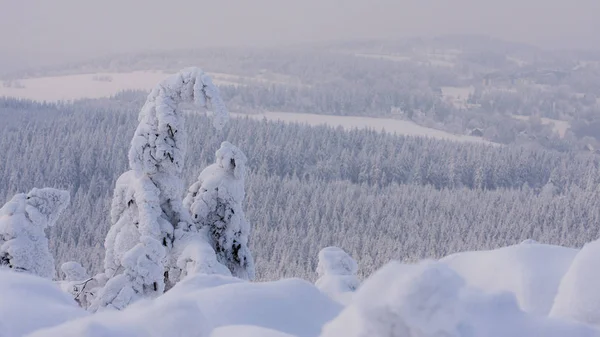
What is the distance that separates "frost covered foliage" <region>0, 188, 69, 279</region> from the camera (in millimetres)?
10953

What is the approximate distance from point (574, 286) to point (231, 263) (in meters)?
8.85

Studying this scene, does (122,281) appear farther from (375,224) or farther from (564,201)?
(564,201)

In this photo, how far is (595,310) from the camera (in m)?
5.35

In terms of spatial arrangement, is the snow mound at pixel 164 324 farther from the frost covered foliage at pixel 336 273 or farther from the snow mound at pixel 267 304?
the frost covered foliage at pixel 336 273

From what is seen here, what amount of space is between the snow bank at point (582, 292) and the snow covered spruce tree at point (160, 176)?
7.67 m

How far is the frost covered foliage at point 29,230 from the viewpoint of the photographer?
35.9ft

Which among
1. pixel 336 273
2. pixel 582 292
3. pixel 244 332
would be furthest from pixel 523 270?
pixel 336 273

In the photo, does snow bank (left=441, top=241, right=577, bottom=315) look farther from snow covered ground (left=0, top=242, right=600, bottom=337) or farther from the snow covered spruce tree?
the snow covered spruce tree

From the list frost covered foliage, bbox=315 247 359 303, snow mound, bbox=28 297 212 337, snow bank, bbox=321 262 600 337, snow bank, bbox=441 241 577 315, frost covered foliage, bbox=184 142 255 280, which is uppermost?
snow bank, bbox=321 262 600 337

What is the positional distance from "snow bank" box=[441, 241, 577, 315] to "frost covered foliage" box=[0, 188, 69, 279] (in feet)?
22.3

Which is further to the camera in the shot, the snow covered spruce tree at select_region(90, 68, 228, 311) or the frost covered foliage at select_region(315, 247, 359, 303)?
the frost covered foliage at select_region(315, 247, 359, 303)

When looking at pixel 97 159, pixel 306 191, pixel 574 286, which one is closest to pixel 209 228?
pixel 574 286

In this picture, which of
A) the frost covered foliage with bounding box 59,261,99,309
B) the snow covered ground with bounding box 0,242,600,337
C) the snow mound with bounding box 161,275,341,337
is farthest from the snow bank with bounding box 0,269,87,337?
the frost covered foliage with bounding box 59,261,99,309

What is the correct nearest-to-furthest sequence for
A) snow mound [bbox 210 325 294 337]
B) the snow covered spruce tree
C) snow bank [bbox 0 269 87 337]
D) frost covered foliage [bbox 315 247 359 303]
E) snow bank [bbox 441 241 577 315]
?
snow mound [bbox 210 325 294 337] → snow bank [bbox 0 269 87 337] → snow bank [bbox 441 241 577 315] → the snow covered spruce tree → frost covered foliage [bbox 315 247 359 303]
